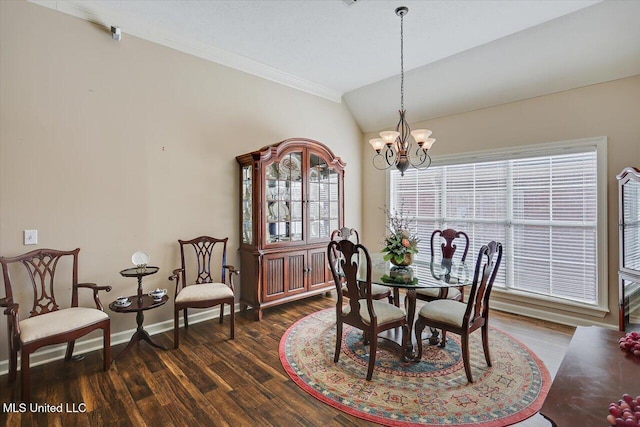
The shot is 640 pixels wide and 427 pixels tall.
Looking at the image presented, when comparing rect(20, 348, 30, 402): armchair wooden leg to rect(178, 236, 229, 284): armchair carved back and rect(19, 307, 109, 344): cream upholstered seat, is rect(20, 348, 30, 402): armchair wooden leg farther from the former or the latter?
rect(178, 236, 229, 284): armchair carved back

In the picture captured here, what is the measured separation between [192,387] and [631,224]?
13.4 feet

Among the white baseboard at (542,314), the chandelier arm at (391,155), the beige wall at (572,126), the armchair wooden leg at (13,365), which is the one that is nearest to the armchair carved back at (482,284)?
the chandelier arm at (391,155)

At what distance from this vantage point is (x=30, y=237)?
8.68 feet

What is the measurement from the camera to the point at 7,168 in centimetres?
254

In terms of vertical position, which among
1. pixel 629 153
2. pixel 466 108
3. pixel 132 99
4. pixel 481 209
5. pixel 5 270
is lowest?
pixel 5 270

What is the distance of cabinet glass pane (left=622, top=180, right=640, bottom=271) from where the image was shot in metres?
2.77

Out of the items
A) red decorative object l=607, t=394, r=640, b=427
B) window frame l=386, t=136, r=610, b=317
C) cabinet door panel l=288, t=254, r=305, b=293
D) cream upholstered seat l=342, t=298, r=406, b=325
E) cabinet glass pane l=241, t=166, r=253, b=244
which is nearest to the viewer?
red decorative object l=607, t=394, r=640, b=427

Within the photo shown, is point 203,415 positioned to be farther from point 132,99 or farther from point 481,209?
point 481,209

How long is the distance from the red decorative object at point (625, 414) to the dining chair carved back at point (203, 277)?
2843mm

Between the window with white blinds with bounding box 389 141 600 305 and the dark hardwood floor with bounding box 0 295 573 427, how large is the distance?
2.43 ft

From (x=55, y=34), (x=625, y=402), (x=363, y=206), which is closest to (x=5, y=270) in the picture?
(x=55, y=34)

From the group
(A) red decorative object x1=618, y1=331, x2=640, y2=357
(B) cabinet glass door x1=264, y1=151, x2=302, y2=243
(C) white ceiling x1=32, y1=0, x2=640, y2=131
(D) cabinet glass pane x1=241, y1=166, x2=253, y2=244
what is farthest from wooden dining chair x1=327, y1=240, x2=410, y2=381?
(C) white ceiling x1=32, y1=0, x2=640, y2=131

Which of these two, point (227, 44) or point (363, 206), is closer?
point (227, 44)

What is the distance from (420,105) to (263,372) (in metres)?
4.13
